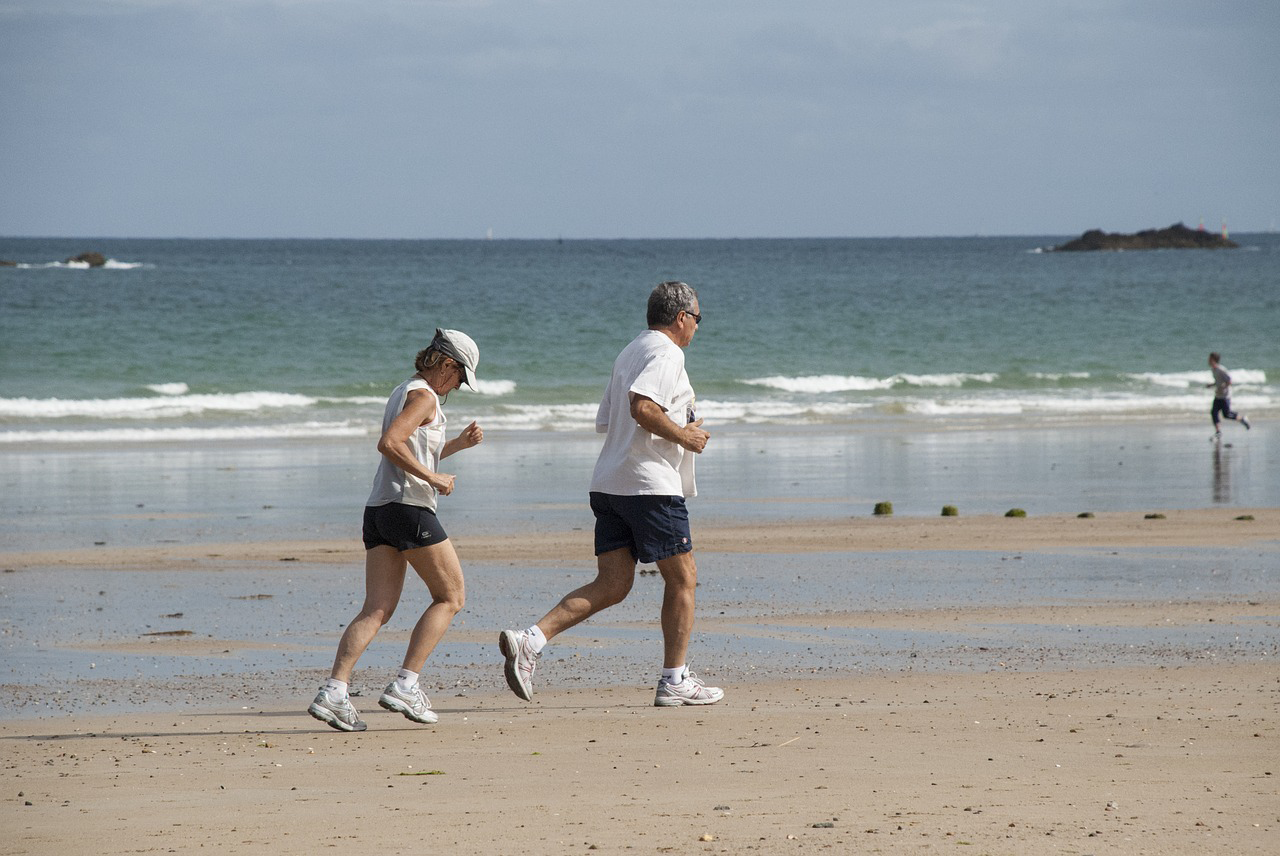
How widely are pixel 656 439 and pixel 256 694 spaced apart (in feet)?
6.79

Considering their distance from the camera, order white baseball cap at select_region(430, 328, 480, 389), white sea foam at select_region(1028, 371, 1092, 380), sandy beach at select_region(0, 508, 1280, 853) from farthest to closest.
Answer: white sea foam at select_region(1028, 371, 1092, 380), white baseball cap at select_region(430, 328, 480, 389), sandy beach at select_region(0, 508, 1280, 853)

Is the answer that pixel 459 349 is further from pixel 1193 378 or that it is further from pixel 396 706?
pixel 1193 378

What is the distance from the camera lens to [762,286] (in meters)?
74.2

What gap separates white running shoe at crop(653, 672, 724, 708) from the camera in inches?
245

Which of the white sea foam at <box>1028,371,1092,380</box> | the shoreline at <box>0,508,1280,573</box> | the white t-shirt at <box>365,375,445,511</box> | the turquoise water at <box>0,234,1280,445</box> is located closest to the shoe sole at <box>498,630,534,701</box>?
the white t-shirt at <box>365,375,445,511</box>

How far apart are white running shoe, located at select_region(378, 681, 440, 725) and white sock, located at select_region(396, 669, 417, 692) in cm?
1

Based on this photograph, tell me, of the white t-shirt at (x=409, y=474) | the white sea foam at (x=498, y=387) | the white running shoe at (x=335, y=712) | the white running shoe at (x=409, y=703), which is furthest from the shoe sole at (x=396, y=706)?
the white sea foam at (x=498, y=387)

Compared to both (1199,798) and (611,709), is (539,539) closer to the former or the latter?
(611,709)

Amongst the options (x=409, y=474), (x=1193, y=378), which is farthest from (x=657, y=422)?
(x=1193, y=378)

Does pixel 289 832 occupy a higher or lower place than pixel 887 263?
lower

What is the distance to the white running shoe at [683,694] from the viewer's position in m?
6.21

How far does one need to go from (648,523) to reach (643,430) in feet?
1.24

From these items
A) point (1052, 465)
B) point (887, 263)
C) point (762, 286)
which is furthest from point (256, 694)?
point (887, 263)

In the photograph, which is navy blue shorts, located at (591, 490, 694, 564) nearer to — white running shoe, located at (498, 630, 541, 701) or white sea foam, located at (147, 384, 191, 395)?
white running shoe, located at (498, 630, 541, 701)
